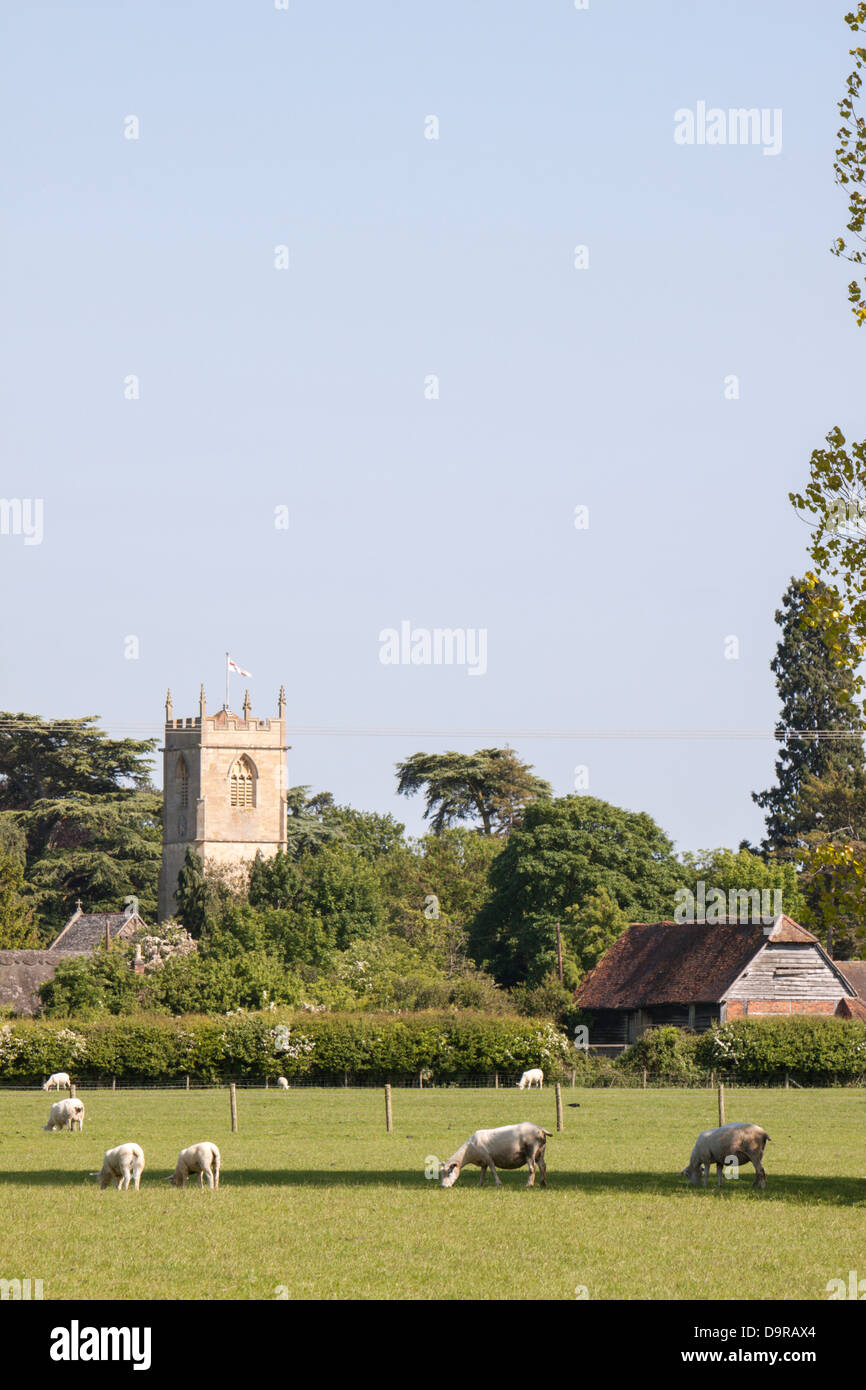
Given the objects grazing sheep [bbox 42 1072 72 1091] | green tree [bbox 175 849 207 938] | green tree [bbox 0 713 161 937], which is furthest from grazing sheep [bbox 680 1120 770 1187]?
green tree [bbox 0 713 161 937]

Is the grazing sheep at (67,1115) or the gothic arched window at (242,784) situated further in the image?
the gothic arched window at (242,784)

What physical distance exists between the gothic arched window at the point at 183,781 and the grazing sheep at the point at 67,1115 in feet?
238

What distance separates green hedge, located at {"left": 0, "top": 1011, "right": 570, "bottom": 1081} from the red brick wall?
46.4 feet

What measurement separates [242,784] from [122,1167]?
89.3 meters

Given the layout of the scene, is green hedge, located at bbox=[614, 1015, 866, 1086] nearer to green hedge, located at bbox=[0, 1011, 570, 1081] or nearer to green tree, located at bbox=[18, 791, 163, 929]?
green hedge, located at bbox=[0, 1011, 570, 1081]

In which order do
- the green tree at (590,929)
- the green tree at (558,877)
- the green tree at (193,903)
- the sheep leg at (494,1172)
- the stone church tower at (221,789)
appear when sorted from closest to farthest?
the sheep leg at (494,1172), the green tree at (590,929), the green tree at (558,877), the green tree at (193,903), the stone church tower at (221,789)

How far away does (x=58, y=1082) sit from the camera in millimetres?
62312

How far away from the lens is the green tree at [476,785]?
12644 cm

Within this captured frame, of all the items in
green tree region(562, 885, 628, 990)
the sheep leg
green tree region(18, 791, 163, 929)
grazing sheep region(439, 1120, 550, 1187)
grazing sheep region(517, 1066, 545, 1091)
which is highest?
green tree region(18, 791, 163, 929)

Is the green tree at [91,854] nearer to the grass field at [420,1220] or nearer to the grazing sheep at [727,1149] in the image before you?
the grass field at [420,1220]

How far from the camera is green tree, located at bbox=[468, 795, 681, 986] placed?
98250 mm

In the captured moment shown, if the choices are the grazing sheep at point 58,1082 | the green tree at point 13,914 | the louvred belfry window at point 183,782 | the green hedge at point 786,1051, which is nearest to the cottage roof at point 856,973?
the green hedge at point 786,1051

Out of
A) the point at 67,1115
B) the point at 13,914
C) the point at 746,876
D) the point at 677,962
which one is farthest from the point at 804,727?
the point at 67,1115

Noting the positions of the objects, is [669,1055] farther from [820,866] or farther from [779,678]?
[779,678]
